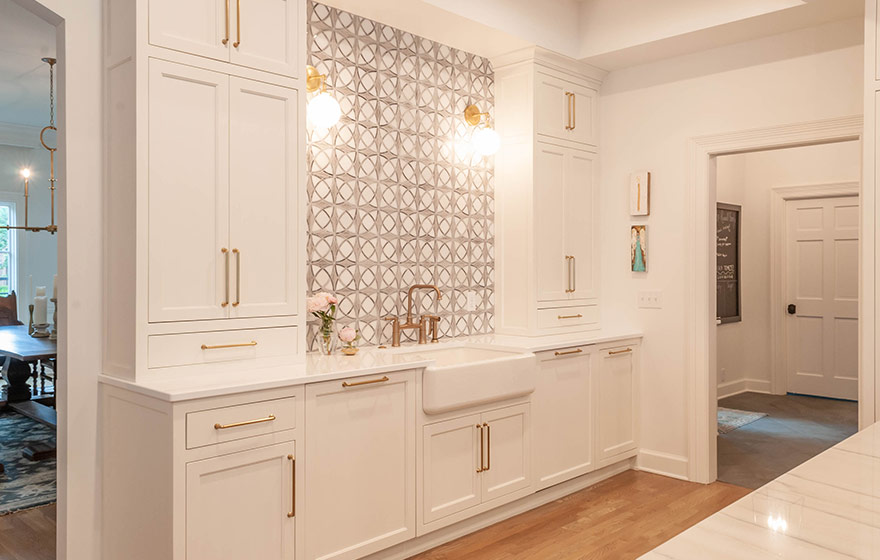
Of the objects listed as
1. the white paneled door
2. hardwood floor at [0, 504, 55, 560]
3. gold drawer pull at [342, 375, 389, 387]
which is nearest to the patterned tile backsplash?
gold drawer pull at [342, 375, 389, 387]

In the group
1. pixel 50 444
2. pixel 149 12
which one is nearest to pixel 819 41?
Result: pixel 149 12

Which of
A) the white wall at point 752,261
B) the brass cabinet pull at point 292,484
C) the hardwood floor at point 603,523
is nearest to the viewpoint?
the brass cabinet pull at point 292,484

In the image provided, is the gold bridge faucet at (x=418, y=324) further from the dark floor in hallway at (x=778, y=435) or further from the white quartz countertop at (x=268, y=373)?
the dark floor in hallway at (x=778, y=435)

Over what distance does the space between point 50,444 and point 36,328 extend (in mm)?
1370

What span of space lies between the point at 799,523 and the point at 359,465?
6.49ft

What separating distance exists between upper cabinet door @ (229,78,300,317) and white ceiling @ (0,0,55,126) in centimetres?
227

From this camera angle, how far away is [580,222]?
4309 mm

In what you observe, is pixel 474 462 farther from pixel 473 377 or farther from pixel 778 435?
pixel 778 435

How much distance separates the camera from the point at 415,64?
3.69 m

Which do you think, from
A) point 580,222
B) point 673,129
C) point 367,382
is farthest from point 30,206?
point 673,129

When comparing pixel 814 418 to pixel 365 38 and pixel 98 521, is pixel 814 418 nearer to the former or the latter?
pixel 365 38

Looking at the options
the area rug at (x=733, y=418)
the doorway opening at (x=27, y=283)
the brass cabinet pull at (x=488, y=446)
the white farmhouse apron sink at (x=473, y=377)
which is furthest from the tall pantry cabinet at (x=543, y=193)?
the doorway opening at (x=27, y=283)

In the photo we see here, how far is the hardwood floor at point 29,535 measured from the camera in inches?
118

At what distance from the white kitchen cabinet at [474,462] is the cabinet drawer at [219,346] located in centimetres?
79
